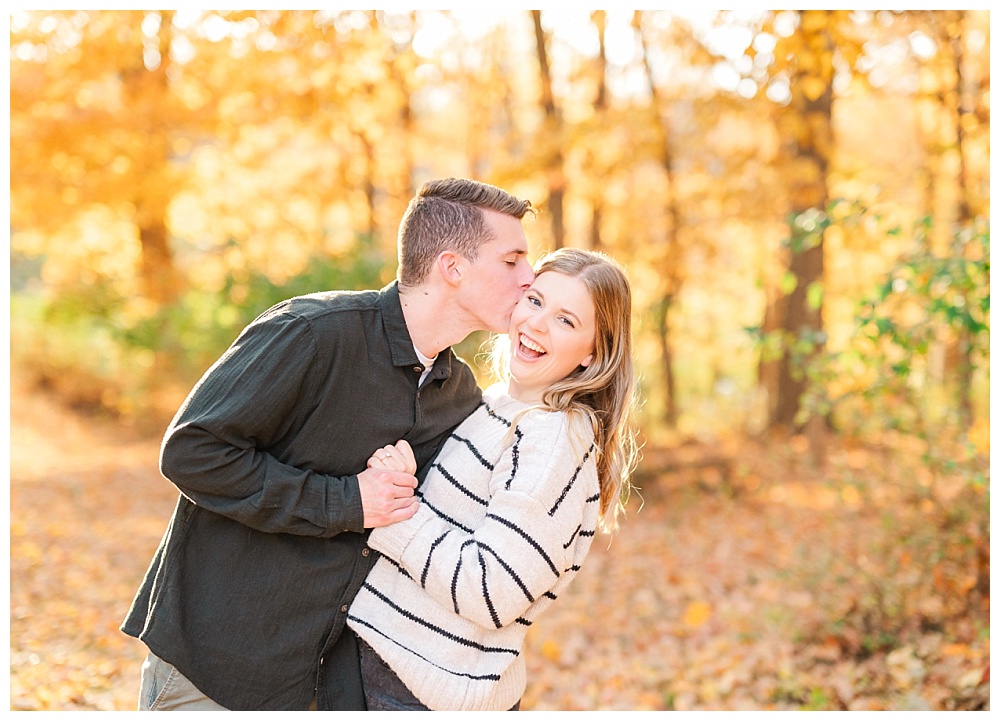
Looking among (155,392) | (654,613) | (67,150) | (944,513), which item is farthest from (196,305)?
(944,513)

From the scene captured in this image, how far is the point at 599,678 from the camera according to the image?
5516 millimetres

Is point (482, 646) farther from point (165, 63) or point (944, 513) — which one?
point (165, 63)

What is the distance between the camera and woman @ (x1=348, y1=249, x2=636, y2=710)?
2402mm

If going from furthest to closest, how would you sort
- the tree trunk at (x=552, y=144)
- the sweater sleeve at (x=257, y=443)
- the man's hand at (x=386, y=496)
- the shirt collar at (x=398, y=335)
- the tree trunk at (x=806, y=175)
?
the tree trunk at (x=552, y=144), the tree trunk at (x=806, y=175), the shirt collar at (x=398, y=335), the man's hand at (x=386, y=496), the sweater sleeve at (x=257, y=443)

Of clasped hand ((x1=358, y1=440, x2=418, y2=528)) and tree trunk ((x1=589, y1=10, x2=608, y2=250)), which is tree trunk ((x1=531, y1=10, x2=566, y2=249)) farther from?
clasped hand ((x1=358, y1=440, x2=418, y2=528))

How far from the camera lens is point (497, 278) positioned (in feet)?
9.08

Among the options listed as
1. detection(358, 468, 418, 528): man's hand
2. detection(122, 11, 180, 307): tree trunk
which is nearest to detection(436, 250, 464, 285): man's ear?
detection(358, 468, 418, 528): man's hand

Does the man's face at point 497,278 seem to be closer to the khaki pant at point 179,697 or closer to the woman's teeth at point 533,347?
the woman's teeth at point 533,347

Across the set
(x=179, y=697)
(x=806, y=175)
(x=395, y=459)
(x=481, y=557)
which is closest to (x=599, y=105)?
(x=806, y=175)

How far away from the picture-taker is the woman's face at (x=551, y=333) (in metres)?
2.70

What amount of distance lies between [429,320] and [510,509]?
655 mm

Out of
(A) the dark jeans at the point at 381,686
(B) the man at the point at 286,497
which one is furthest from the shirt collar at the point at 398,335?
(A) the dark jeans at the point at 381,686

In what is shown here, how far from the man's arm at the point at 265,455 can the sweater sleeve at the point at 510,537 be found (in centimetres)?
11

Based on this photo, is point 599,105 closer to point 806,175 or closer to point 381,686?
point 806,175
